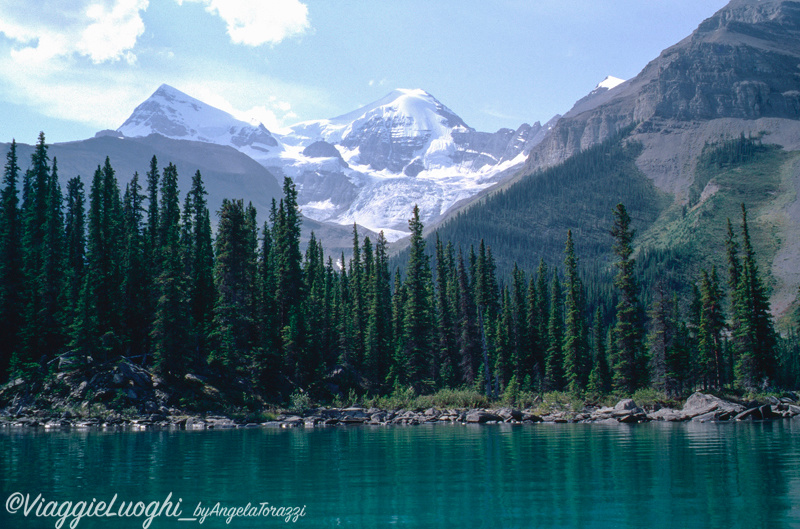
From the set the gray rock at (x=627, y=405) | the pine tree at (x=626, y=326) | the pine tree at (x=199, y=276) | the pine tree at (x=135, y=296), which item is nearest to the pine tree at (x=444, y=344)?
the pine tree at (x=626, y=326)

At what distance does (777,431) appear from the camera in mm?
36125

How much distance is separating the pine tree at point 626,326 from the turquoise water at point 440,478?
27.1m

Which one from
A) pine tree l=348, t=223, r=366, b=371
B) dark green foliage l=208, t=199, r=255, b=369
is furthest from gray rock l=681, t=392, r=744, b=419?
dark green foliage l=208, t=199, r=255, b=369

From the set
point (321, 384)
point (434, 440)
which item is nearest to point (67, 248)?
point (321, 384)

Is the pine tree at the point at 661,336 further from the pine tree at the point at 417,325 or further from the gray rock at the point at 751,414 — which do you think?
the pine tree at the point at 417,325

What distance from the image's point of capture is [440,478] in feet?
68.0

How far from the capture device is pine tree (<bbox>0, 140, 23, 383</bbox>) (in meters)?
56.8

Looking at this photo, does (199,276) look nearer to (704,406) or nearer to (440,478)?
(704,406)

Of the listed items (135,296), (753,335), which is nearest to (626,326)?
(753,335)

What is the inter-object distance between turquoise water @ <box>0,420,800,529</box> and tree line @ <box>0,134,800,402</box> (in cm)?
2495

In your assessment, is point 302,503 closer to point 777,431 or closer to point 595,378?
point 777,431

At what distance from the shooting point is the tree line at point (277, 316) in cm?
5769

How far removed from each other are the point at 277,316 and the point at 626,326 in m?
36.8

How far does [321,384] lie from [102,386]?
23.1 metres
